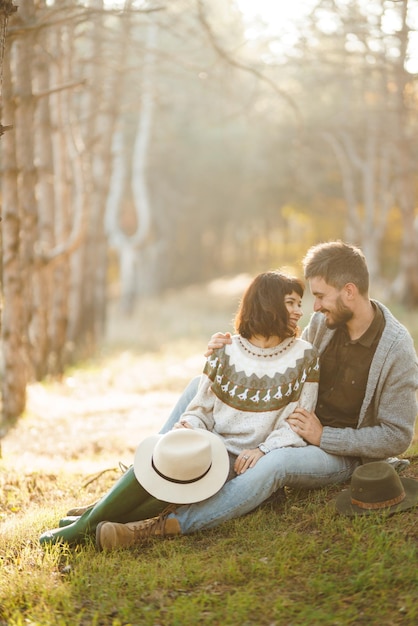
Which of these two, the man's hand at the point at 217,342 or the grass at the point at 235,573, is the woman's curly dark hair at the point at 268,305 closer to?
the man's hand at the point at 217,342

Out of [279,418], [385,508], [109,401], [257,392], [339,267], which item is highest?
[339,267]

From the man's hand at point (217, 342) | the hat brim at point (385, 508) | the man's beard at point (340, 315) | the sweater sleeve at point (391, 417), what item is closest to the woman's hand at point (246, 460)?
the sweater sleeve at point (391, 417)

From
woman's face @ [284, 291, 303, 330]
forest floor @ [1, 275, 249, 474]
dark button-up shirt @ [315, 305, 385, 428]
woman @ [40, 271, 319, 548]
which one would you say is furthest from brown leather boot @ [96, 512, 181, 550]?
forest floor @ [1, 275, 249, 474]

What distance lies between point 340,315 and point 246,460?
1007 millimetres

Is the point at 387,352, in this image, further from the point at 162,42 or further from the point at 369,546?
the point at 162,42

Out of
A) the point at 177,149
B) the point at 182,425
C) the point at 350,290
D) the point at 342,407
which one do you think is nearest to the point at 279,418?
the point at 342,407

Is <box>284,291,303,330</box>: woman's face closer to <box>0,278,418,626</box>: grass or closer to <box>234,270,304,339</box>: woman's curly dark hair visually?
<box>234,270,304,339</box>: woman's curly dark hair

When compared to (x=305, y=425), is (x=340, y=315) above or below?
above

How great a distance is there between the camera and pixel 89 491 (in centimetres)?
568

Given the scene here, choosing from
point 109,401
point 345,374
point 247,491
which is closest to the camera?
point 247,491

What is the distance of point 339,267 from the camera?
454cm

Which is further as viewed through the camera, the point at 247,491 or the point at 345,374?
the point at 345,374

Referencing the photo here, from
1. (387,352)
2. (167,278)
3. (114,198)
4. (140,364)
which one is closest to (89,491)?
(387,352)

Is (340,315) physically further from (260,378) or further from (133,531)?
(133,531)
